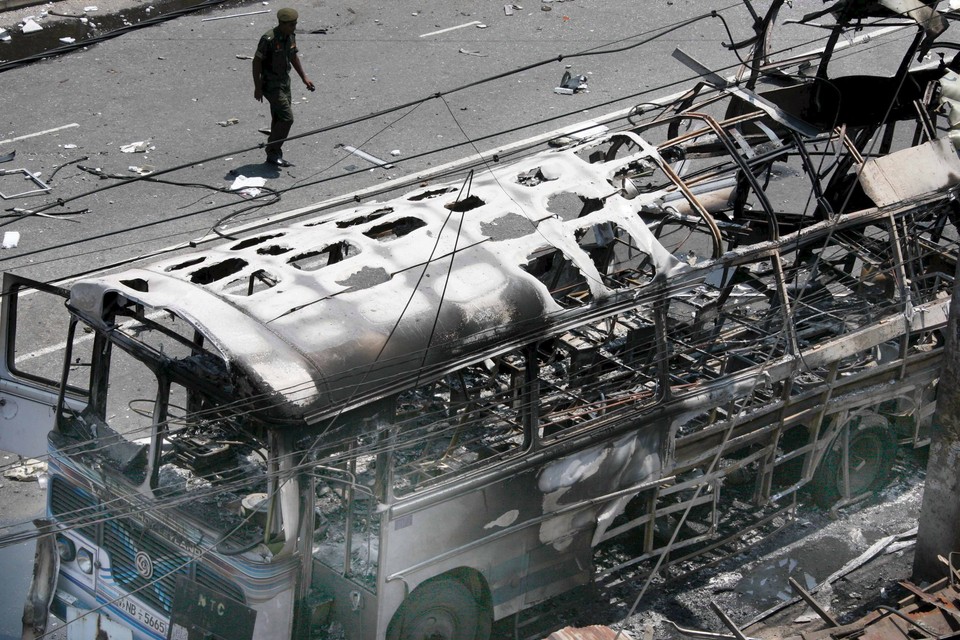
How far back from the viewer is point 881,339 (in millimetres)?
7816

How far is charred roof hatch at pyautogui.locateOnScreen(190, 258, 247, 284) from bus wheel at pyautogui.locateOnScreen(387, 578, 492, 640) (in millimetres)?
2013

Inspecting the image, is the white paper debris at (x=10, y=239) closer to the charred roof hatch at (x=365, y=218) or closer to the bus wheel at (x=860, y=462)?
the charred roof hatch at (x=365, y=218)

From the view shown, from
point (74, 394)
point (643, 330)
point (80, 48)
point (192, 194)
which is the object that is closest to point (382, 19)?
point (80, 48)

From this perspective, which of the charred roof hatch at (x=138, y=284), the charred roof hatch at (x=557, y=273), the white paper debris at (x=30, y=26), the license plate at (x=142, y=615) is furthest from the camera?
the white paper debris at (x=30, y=26)

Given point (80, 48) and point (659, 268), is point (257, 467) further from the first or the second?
point (80, 48)

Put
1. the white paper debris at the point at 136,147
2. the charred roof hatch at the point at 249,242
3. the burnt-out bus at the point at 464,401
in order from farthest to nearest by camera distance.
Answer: the white paper debris at the point at 136,147
the charred roof hatch at the point at 249,242
the burnt-out bus at the point at 464,401

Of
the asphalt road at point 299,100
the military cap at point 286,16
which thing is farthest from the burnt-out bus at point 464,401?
the military cap at point 286,16

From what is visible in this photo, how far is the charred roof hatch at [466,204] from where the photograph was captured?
23.6 feet

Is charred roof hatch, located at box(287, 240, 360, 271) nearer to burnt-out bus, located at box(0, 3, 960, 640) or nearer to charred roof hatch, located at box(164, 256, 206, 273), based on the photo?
burnt-out bus, located at box(0, 3, 960, 640)

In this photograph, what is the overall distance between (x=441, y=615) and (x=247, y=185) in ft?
23.0

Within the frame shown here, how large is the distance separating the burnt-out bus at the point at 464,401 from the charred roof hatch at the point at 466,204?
1 cm

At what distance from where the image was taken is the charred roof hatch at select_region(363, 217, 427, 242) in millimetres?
7069

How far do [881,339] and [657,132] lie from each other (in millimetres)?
6360

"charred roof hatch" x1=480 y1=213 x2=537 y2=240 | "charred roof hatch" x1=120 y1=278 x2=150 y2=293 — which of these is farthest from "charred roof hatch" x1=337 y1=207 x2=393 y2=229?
"charred roof hatch" x1=120 y1=278 x2=150 y2=293
